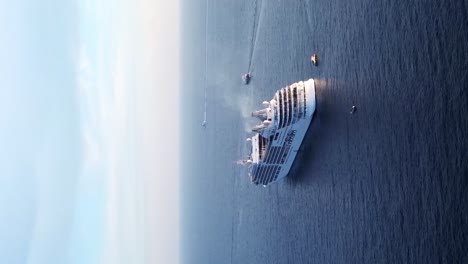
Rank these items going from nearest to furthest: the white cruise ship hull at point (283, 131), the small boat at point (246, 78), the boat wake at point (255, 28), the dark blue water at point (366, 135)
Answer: the dark blue water at point (366, 135) < the white cruise ship hull at point (283, 131) < the boat wake at point (255, 28) < the small boat at point (246, 78)

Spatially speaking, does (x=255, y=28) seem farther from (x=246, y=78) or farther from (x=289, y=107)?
(x=289, y=107)

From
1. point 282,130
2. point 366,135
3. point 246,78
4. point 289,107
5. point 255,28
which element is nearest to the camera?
point 366,135

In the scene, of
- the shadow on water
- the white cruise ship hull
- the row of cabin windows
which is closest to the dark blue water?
the shadow on water

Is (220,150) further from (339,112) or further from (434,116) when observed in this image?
(434,116)

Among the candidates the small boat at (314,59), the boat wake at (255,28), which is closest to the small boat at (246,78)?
the boat wake at (255,28)

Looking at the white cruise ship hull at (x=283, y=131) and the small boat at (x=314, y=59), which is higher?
the small boat at (x=314, y=59)

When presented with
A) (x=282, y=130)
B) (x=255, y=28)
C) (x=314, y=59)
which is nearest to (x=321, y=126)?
(x=282, y=130)

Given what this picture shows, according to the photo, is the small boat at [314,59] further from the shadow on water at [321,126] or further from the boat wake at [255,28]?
the boat wake at [255,28]
